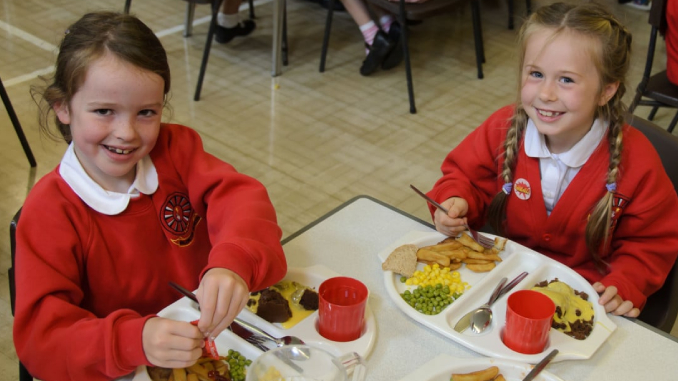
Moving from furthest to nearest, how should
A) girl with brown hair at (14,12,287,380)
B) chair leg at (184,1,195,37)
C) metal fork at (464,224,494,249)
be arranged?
chair leg at (184,1,195,37) < metal fork at (464,224,494,249) < girl with brown hair at (14,12,287,380)

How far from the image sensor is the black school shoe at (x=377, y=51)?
375 cm

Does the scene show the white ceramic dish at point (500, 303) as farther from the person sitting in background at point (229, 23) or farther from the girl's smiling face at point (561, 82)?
the person sitting in background at point (229, 23)

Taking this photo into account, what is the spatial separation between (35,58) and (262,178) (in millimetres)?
1639

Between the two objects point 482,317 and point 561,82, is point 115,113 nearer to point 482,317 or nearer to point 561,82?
point 482,317

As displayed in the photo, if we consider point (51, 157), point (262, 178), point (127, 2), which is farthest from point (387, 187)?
point (127, 2)

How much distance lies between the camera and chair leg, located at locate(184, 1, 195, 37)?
410cm

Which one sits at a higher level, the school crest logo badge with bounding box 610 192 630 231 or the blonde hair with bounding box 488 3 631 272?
the blonde hair with bounding box 488 3 631 272

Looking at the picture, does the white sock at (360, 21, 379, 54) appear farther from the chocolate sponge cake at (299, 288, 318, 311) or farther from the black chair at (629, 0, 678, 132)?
the chocolate sponge cake at (299, 288, 318, 311)

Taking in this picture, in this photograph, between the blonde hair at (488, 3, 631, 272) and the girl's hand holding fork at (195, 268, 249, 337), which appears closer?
the girl's hand holding fork at (195, 268, 249, 337)

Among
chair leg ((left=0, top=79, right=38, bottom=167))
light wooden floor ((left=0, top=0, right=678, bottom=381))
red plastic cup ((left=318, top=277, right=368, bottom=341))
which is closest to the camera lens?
red plastic cup ((left=318, top=277, right=368, bottom=341))

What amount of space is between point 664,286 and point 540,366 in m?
0.55

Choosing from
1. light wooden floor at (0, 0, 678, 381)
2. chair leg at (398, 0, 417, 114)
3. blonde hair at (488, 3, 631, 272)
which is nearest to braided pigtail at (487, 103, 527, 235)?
blonde hair at (488, 3, 631, 272)

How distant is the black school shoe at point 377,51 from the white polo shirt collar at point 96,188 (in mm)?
2593

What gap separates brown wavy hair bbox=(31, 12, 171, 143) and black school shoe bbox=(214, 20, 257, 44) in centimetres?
282
